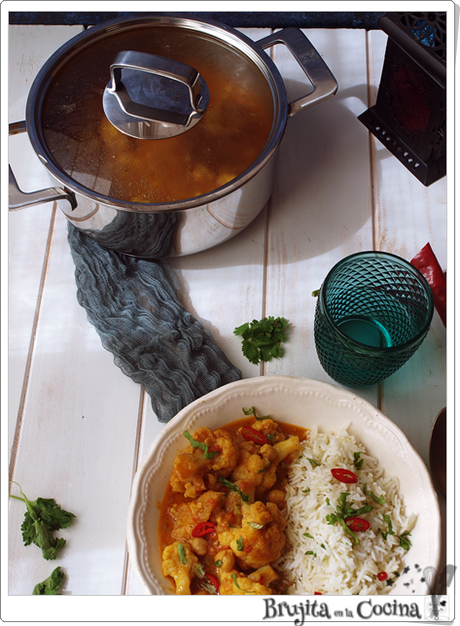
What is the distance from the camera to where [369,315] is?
1582 mm

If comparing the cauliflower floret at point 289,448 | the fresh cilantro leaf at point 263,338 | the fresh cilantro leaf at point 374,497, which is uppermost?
the fresh cilantro leaf at point 263,338

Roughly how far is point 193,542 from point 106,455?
0.40m

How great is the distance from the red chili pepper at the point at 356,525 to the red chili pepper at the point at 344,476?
8 cm

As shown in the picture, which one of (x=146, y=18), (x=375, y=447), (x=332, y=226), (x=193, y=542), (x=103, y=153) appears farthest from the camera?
(x=332, y=226)

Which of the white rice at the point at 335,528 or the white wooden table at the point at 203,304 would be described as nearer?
the white rice at the point at 335,528

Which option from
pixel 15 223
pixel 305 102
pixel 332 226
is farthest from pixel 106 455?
pixel 305 102

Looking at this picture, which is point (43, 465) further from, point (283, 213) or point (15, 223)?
point (283, 213)

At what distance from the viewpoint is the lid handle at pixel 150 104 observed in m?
1.45

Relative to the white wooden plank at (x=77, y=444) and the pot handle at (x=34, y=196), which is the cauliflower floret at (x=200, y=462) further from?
the pot handle at (x=34, y=196)

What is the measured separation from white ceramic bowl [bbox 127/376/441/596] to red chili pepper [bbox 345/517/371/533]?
0.11m

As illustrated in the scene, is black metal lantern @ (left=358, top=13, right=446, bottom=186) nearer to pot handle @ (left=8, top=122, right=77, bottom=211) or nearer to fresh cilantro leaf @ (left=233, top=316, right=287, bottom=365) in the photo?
fresh cilantro leaf @ (left=233, top=316, right=287, bottom=365)

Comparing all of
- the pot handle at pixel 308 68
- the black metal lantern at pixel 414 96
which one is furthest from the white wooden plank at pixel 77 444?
the black metal lantern at pixel 414 96

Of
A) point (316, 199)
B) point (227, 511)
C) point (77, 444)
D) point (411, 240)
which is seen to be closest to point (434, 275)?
point (411, 240)

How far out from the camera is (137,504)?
125 centimetres
